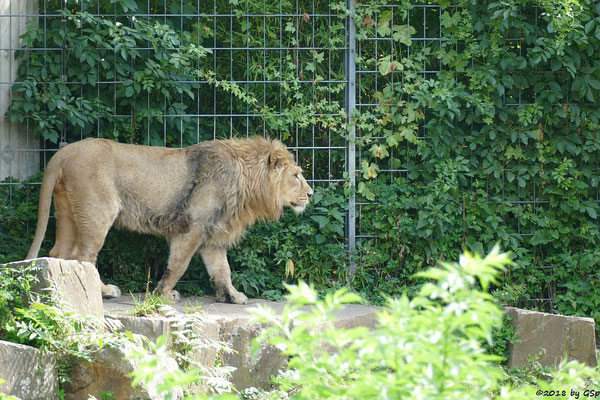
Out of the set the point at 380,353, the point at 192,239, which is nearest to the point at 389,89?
the point at 192,239

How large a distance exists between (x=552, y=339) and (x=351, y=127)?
8.67ft

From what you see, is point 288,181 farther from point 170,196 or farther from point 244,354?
point 244,354

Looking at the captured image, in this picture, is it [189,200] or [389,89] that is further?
[389,89]

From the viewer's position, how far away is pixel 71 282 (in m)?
5.18

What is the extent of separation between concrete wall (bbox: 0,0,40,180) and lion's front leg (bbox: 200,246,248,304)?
201 cm

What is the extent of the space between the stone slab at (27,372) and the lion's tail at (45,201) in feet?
6.10

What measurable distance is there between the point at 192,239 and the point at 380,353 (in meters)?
4.59

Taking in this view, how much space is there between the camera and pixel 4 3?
308 inches

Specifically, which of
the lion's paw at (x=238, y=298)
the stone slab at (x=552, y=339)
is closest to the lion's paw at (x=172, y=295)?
the lion's paw at (x=238, y=298)

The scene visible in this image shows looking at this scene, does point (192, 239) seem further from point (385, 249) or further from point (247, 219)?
point (385, 249)

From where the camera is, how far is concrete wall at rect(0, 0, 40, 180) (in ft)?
25.6

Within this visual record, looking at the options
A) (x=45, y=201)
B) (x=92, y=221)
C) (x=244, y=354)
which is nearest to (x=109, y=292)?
(x=92, y=221)

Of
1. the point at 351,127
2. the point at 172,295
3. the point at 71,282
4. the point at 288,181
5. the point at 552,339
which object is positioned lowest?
the point at 552,339

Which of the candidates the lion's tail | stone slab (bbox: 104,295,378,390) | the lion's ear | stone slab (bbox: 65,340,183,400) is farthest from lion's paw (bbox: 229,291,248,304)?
Result: stone slab (bbox: 65,340,183,400)
